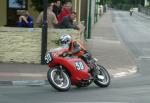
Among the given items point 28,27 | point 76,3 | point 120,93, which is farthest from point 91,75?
point 76,3

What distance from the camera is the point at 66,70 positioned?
12.9 metres

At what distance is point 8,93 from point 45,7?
17.2 ft

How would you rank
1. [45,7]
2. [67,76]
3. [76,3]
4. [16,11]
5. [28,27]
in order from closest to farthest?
[67,76], [45,7], [28,27], [16,11], [76,3]

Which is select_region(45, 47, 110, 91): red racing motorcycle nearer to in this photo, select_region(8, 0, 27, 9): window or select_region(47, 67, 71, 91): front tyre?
select_region(47, 67, 71, 91): front tyre

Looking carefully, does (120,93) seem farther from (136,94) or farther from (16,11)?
(16,11)

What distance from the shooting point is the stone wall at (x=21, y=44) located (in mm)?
17500

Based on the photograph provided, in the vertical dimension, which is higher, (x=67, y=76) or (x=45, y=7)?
(x=45, y=7)

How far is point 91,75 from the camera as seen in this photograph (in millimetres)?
13172

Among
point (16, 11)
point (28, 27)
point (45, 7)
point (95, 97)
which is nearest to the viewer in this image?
point (95, 97)

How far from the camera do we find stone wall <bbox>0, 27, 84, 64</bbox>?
1750cm

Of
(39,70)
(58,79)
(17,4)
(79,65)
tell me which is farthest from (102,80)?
(17,4)

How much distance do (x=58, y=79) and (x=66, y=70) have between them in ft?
1.09

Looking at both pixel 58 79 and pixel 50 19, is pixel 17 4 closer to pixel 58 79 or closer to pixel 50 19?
pixel 50 19

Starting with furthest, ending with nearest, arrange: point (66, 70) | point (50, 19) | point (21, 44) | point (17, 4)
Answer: point (17, 4)
point (50, 19)
point (21, 44)
point (66, 70)
